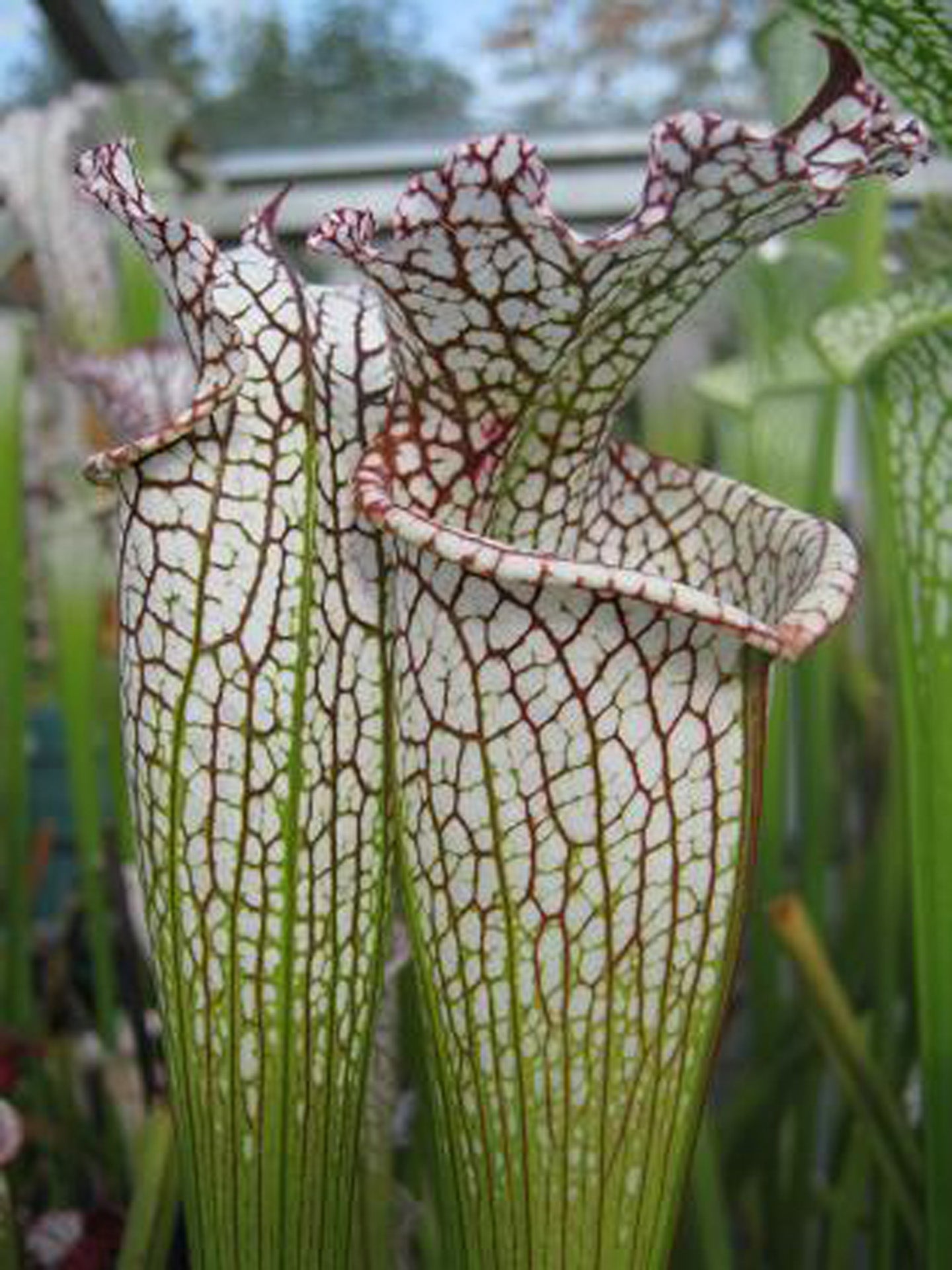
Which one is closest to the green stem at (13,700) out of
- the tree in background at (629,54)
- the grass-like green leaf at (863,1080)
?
the grass-like green leaf at (863,1080)

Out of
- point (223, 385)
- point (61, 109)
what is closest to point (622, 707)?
point (223, 385)

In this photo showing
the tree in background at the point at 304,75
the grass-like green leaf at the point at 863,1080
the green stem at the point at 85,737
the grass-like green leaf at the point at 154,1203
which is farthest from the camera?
the tree in background at the point at 304,75

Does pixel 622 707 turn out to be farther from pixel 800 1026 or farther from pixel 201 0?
pixel 201 0

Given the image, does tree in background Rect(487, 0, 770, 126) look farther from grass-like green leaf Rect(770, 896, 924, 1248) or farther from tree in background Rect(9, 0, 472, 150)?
grass-like green leaf Rect(770, 896, 924, 1248)

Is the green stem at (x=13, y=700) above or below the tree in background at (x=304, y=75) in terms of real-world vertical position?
below

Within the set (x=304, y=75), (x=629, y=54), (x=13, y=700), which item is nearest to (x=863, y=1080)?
(x=13, y=700)

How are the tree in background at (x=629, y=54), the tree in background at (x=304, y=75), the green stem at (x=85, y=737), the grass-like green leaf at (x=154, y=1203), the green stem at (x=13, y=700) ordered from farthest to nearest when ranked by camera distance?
the tree in background at (x=304, y=75) → the tree in background at (x=629, y=54) → the green stem at (x=85, y=737) → the green stem at (x=13, y=700) → the grass-like green leaf at (x=154, y=1203)

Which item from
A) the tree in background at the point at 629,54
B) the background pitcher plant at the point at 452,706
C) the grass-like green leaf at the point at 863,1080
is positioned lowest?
the grass-like green leaf at the point at 863,1080

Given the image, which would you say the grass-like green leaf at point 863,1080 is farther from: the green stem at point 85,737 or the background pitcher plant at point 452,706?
the green stem at point 85,737

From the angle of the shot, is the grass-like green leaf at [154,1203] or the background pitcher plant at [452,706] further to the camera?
the grass-like green leaf at [154,1203]
